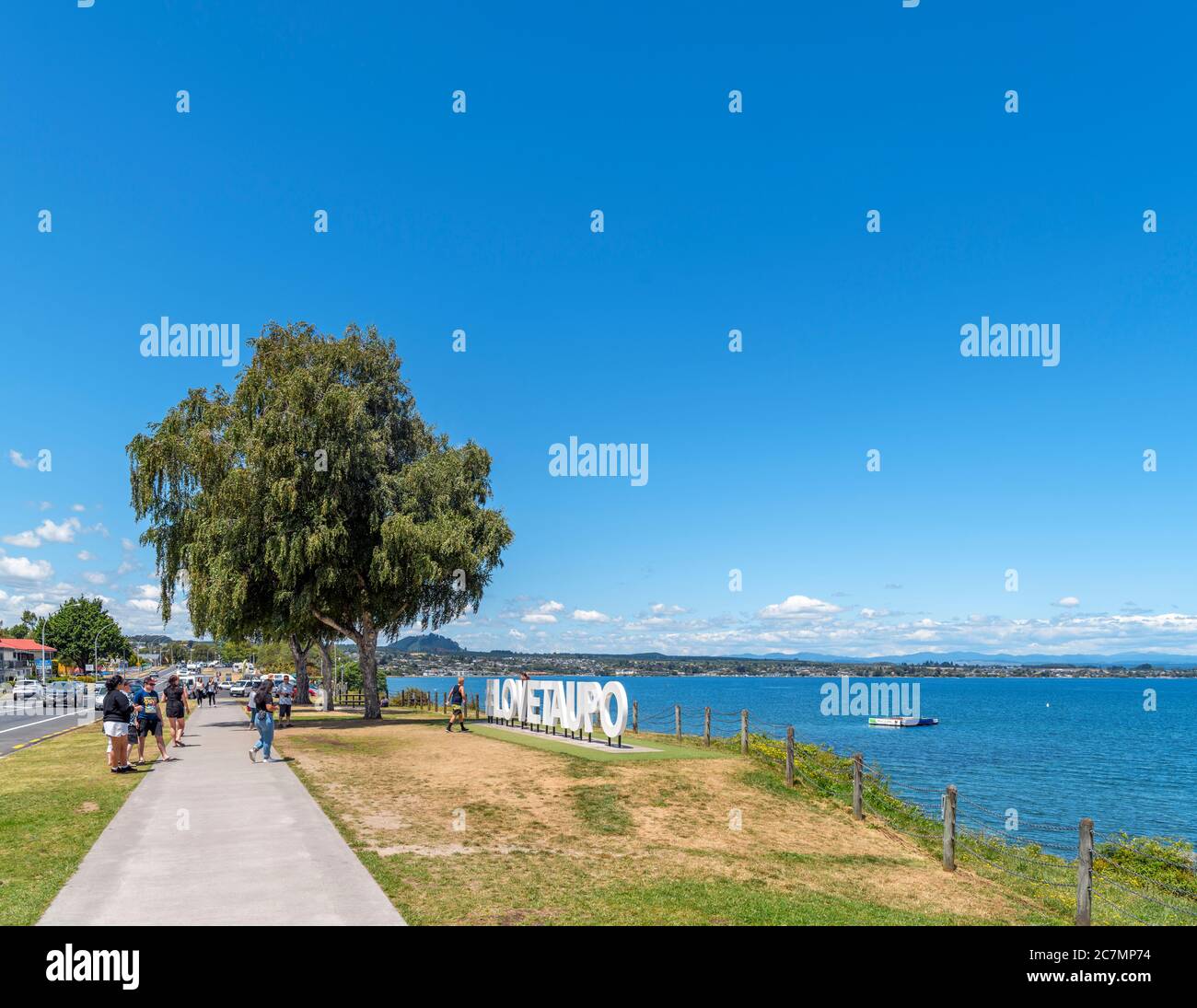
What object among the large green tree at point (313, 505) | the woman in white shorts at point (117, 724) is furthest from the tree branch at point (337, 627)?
the woman in white shorts at point (117, 724)

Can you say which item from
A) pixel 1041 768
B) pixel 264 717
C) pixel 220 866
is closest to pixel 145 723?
pixel 264 717

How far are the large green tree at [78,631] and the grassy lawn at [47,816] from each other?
104 m

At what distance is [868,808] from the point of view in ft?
61.1

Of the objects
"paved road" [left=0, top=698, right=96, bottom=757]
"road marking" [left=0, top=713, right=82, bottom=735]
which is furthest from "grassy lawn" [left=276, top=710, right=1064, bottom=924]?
"road marking" [left=0, top=713, right=82, bottom=735]

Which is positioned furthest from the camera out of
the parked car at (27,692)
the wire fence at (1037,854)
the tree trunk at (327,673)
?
the parked car at (27,692)

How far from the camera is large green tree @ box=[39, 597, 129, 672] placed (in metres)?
114

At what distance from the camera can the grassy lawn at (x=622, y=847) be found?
996 cm

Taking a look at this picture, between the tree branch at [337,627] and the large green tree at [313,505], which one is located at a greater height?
the large green tree at [313,505]

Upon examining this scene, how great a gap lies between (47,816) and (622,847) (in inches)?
358

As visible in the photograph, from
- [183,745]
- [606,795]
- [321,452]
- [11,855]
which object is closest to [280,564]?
[321,452]

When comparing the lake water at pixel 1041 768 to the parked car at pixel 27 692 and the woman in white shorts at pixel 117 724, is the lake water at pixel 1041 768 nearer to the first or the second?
the woman in white shorts at pixel 117 724
